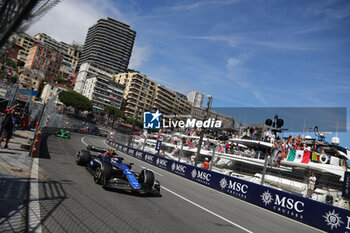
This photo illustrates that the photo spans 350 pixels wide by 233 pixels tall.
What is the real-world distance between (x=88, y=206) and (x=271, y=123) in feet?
77.4

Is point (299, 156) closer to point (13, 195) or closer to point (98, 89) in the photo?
point (13, 195)

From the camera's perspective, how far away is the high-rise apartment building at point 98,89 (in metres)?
92.6

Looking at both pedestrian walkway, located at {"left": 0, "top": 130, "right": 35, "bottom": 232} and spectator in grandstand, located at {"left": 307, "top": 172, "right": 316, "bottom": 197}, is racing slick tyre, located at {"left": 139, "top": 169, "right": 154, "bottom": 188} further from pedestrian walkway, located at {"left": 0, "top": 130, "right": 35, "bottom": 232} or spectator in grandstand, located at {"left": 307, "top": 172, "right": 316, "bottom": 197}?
spectator in grandstand, located at {"left": 307, "top": 172, "right": 316, "bottom": 197}

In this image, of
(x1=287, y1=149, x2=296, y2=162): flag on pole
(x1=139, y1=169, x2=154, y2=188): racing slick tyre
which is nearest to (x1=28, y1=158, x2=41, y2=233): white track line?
(x1=139, y1=169, x2=154, y2=188): racing slick tyre

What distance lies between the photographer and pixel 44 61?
102938 mm

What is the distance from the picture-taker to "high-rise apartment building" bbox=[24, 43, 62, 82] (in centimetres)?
10169

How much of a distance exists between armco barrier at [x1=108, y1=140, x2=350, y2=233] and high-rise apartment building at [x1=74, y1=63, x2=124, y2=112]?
8445 centimetres

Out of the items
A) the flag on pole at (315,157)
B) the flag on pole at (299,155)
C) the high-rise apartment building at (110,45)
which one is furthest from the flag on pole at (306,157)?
the high-rise apartment building at (110,45)

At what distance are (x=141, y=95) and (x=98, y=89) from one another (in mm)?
18166

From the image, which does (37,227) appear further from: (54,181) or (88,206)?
(54,181)

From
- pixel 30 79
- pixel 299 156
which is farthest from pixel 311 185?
pixel 30 79

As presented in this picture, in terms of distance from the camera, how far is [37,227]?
3.54 meters

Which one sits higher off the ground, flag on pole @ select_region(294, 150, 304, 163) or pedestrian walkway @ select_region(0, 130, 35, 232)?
flag on pole @ select_region(294, 150, 304, 163)

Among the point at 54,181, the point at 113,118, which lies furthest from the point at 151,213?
the point at 113,118
